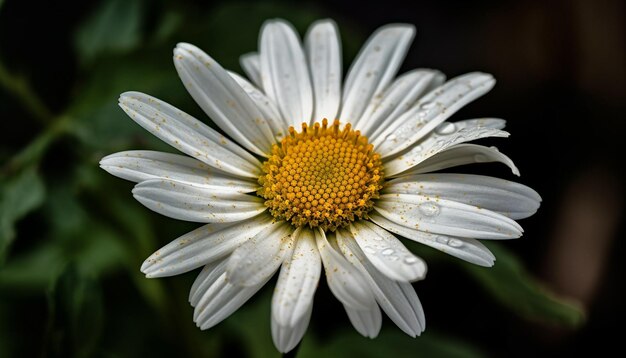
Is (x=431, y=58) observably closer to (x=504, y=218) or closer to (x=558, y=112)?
(x=558, y=112)

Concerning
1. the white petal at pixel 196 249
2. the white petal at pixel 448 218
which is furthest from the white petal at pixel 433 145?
the white petal at pixel 196 249

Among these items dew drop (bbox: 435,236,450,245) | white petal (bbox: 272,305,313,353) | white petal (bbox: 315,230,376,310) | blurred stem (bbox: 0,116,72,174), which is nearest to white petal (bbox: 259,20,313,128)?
white petal (bbox: 315,230,376,310)

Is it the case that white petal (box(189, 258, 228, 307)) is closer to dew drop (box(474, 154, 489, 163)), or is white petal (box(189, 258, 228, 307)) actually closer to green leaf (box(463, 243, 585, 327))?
dew drop (box(474, 154, 489, 163))

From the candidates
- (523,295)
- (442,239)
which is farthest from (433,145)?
(523,295)

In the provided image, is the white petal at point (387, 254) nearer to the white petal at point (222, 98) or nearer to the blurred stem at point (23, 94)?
the white petal at point (222, 98)

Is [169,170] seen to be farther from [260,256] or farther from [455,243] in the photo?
[455,243]
